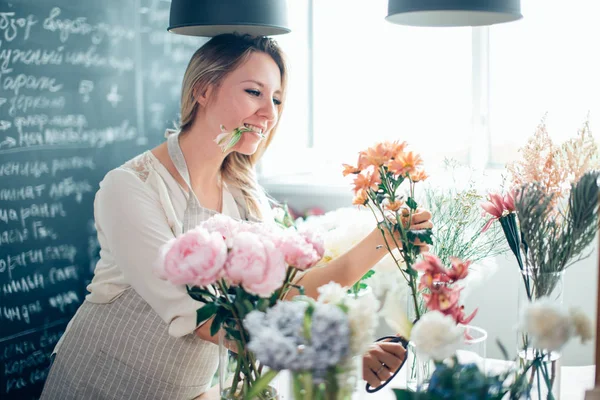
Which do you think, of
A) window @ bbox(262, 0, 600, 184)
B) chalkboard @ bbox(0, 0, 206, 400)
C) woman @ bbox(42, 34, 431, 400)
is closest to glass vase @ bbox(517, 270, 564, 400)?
woman @ bbox(42, 34, 431, 400)

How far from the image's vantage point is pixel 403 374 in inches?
57.0

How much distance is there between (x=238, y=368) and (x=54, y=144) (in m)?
1.59

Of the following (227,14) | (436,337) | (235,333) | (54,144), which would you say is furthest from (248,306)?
(54,144)

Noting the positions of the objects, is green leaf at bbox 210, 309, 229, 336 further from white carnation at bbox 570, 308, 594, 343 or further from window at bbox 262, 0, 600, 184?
window at bbox 262, 0, 600, 184

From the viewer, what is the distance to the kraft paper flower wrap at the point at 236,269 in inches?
35.8

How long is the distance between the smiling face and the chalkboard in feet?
2.60

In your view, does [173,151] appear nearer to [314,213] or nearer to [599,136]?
[314,213]

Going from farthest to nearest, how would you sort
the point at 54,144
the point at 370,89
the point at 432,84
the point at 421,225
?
the point at 370,89 → the point at 432,84 → the point at 54,144 → the point at 421,225

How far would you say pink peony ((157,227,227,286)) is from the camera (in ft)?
2.96

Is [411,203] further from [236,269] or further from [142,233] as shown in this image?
[142,233]

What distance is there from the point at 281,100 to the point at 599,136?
1626 mm

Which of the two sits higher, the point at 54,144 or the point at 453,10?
the point at 453,10

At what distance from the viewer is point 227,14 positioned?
1532 mm

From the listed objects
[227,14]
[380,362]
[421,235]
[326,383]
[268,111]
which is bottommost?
[380,362]
